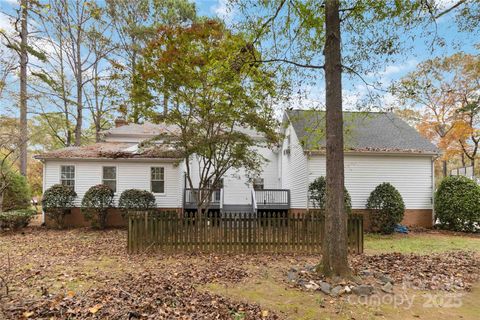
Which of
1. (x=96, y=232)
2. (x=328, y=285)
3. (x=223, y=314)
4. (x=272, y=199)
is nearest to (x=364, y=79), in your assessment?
(x=328, y=285)

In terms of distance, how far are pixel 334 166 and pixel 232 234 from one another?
3.85 metres

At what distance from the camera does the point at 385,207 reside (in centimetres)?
1216

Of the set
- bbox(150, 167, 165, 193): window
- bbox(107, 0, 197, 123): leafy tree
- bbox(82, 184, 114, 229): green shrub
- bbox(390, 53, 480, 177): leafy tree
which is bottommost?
bbox(82, 184, 114, 229): green shrub

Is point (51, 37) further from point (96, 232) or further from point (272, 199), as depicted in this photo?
point (272, 199)

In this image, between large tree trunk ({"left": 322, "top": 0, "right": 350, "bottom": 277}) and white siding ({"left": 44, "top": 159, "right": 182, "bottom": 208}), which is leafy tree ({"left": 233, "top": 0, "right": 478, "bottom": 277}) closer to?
large tree trunk ({"left": 322, "top": 0, "right": 350, "bottom": 277})

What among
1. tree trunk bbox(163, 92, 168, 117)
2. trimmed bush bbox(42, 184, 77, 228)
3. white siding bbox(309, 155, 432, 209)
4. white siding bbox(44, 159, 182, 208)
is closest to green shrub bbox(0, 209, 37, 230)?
trimmed bush bbox(42, 184, 77, 228)

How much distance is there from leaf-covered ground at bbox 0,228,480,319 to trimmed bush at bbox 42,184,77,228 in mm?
3663

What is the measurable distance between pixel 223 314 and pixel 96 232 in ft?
32.8

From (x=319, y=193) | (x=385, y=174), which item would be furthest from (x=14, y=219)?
(x=385, y=174)

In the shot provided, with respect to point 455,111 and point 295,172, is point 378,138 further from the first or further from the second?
point 455,111

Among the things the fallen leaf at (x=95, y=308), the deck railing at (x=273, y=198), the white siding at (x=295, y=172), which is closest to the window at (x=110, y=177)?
the deck railing at (x=273, y=198)

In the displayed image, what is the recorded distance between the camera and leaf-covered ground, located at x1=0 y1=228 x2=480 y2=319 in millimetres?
3920

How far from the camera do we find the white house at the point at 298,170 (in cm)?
1321

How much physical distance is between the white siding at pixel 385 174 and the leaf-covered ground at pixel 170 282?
17.2 feet
